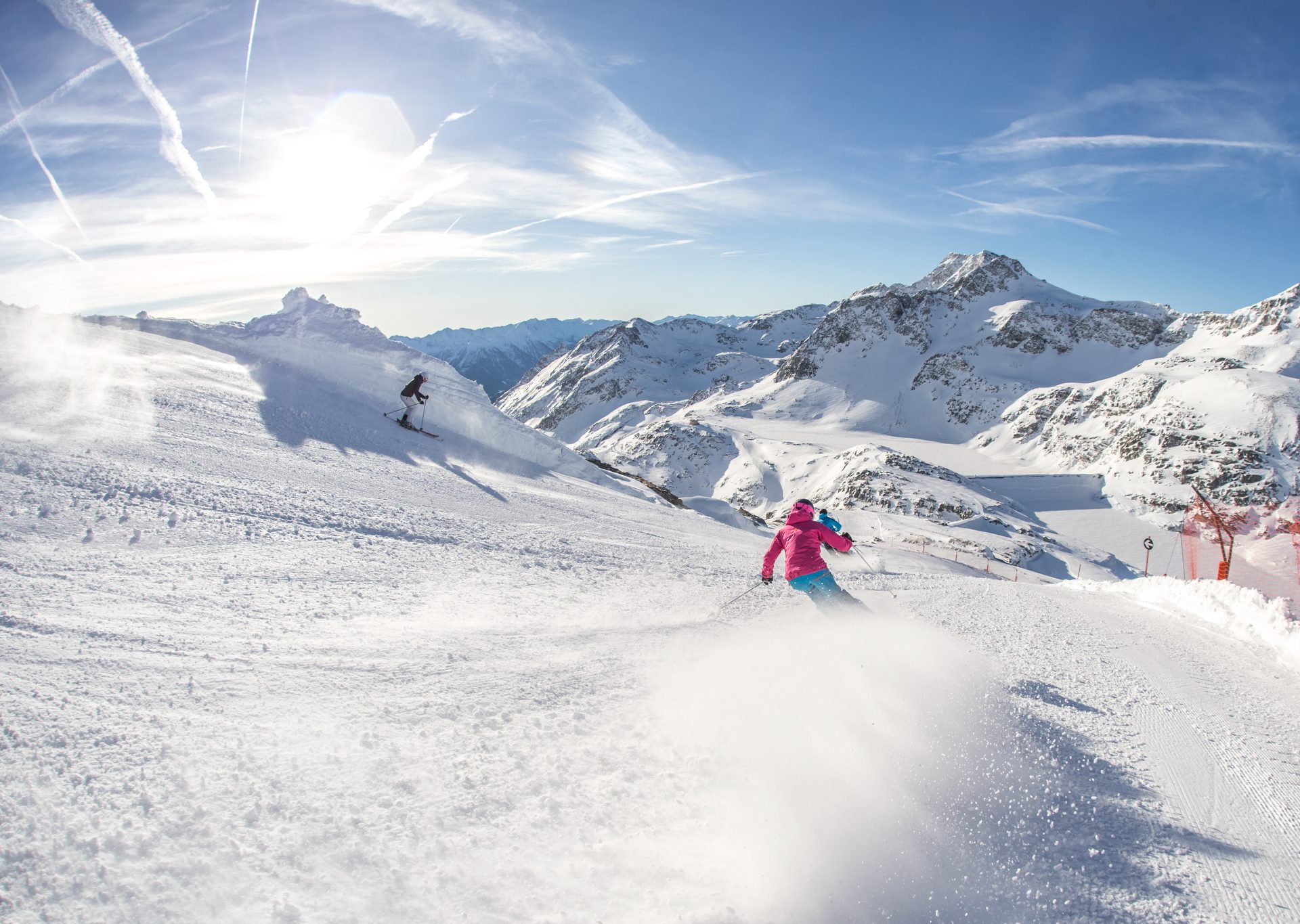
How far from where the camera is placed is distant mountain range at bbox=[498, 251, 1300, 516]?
66.5 meters

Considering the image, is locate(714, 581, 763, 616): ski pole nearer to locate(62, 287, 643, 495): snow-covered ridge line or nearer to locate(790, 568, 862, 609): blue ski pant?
locate(790, 568, 862, 609): blue ski pant

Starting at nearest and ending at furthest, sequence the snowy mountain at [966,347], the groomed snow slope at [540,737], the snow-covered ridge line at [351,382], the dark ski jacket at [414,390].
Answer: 1. the groomed snow slope at [540,737]
2. the snow-covered ridge line at [351,382]
3. the dark ski jacket at [414,390]
4. the snowy mountain at [966,347]

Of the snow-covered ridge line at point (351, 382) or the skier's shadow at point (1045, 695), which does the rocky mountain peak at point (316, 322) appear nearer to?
the snow-covered ridge line at point (351, 382)

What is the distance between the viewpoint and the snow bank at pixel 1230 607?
792 centimetres

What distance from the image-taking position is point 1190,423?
6931cm

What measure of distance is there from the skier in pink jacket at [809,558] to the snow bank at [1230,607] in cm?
578

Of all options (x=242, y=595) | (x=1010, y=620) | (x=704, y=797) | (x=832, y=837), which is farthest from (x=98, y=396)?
(x=1010, y=620)

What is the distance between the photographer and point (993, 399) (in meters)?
107

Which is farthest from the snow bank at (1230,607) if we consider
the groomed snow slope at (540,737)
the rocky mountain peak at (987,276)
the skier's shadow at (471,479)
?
the rocky mountain peak at (987,276)

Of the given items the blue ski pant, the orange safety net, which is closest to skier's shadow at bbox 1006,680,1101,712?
the blue ski pant

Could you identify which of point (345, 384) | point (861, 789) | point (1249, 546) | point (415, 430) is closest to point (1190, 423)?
point (1249, 546)

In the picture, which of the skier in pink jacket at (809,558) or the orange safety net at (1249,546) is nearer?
the skier in pink jacket at (809,558)

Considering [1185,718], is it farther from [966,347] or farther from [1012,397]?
[966,347]

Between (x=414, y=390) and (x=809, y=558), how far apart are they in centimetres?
1337
